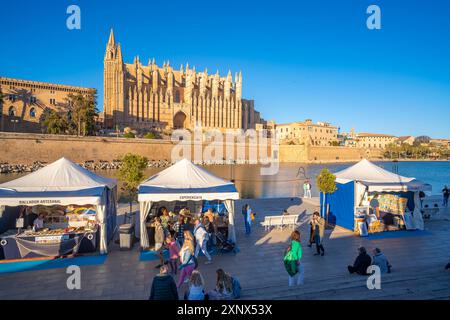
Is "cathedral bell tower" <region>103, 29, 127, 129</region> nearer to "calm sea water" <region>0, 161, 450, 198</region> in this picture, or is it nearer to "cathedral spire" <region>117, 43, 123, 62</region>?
"cathedral spire" <region>117, 43, 123, 62</region>

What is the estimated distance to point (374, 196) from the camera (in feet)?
33.1

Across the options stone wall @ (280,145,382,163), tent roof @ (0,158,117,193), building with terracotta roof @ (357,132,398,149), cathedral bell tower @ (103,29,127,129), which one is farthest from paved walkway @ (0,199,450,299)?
building with terracotta roof @ (357,132,398,149)

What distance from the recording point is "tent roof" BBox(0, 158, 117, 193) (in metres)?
7.27

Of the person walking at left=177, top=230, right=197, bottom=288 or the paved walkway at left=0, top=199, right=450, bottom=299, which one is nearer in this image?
the paved walkway at left=0, top=199, right=450, bottom=299

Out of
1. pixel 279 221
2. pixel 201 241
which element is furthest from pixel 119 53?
pixel 201 241

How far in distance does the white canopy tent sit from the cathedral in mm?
56849

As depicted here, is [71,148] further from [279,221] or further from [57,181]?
[279,221]

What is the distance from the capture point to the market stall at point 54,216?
6.87 metres

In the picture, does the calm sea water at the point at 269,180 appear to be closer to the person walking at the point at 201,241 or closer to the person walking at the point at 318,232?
the person walking at the point at 318,232

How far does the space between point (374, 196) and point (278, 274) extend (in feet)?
18.7

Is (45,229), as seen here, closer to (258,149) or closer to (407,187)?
(407,187)

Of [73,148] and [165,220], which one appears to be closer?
[165,220]

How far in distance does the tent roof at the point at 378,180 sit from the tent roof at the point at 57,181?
7.35m

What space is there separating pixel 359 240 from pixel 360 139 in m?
119
